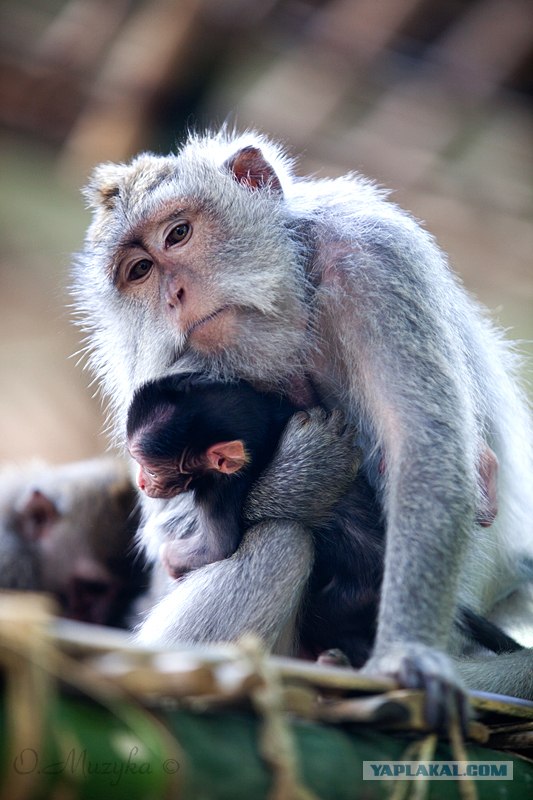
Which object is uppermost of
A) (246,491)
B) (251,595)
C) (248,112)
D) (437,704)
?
(248,112)

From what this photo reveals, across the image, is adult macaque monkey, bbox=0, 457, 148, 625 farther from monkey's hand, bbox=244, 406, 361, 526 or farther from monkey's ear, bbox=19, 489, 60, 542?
monkey's hand, bbox=244, 406, 361, 526

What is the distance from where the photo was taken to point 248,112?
8.28m

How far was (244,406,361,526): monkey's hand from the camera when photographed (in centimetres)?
361

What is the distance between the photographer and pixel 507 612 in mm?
4602

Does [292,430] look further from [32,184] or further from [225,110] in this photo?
[32,184]

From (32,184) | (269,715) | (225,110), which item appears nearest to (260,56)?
(225,110)

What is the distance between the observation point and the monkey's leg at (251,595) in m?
3.41

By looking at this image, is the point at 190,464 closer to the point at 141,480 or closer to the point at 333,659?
the point at 141,480

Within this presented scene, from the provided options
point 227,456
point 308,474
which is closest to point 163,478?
point 227,456

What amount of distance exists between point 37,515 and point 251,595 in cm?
328

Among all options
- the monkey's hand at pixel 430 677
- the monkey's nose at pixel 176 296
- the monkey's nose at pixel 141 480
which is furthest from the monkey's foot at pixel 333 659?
the monkey's nose at pixel 176 296

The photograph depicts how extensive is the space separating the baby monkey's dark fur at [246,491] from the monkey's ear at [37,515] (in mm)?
2714

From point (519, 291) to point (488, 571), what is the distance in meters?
6.32

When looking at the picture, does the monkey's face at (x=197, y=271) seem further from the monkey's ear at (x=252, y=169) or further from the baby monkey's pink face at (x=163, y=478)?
the baby monkey's pink face at (x=163, y=478)
